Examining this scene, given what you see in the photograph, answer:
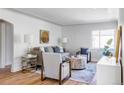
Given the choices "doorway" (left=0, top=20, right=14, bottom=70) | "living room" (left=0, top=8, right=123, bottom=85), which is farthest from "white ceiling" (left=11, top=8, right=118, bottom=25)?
"doorway" (left=0, top=20, right=14, bottom=70)

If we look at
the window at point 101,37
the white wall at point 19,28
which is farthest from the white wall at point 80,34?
the white wall at point 19,28

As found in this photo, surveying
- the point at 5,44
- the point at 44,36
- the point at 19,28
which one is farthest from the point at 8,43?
the point at 44,36

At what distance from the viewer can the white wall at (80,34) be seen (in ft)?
24.6

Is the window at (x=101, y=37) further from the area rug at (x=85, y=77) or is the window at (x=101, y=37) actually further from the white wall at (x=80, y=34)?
the area rug at (x=85, y=77)

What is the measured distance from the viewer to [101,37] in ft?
25.0

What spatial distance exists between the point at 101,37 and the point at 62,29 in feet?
9.03

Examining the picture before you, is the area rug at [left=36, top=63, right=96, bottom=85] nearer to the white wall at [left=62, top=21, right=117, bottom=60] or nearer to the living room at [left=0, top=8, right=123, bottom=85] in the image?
the living room at [left=0, top=8, right=123, bottom=85]

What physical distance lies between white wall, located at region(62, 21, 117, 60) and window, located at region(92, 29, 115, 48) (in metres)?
0.21
